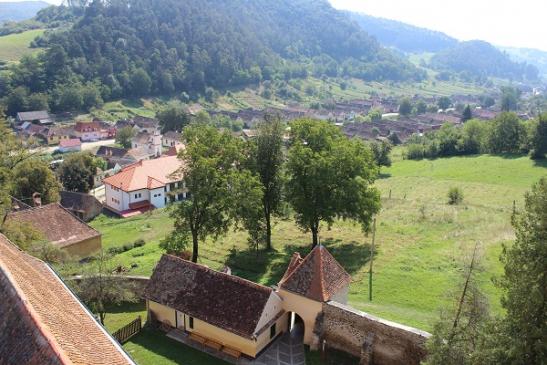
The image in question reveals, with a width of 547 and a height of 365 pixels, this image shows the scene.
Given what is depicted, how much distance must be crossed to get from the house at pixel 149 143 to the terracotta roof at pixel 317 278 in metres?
74.0

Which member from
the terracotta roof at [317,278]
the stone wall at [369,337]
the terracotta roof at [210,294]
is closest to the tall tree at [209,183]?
the terracotta roof at [210,294]

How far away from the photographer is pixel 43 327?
1449cm

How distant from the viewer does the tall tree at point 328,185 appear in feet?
123

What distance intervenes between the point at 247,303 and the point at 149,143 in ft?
271

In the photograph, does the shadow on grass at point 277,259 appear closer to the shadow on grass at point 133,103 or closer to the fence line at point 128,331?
the fence line at point 128,331

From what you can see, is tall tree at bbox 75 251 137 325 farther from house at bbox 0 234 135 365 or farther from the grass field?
the grass field

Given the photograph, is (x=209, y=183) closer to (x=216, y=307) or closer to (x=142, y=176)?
(x=216, y=307)

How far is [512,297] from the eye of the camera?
54.6 feet

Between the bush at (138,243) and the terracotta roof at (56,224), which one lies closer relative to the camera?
the terracotta roof at (56,224)

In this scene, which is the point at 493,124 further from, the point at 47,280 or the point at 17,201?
the point at 47,280

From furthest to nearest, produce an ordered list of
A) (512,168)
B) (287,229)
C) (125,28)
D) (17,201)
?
(125,28), (512,168), (17,201), (287,229)

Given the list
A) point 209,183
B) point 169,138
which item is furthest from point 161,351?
point 169,138

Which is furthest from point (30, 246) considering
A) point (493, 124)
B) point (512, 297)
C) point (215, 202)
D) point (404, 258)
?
point (493, 124)

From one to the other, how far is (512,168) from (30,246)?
2612 inches
